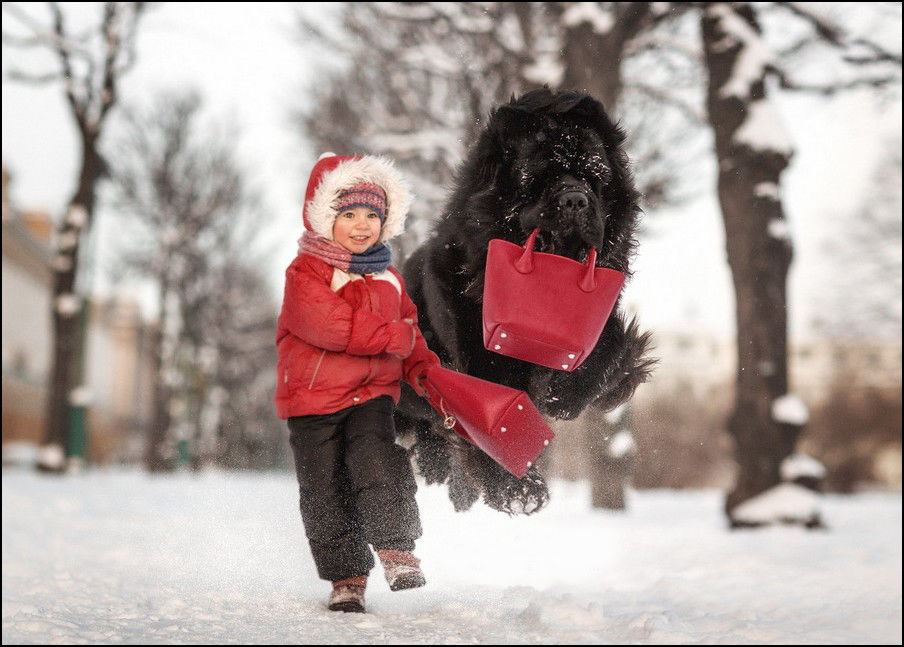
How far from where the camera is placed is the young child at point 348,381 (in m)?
3.35

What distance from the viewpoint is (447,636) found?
9.31ft

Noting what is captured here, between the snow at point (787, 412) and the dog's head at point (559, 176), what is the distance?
4.99m

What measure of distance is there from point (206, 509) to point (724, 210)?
16.6ft

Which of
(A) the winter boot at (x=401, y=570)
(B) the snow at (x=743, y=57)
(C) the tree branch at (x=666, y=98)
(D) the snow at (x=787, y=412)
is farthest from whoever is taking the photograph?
(C) the tree branch at (x=666, y=98)

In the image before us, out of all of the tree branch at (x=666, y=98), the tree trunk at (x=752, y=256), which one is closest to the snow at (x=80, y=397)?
the tree branch at (x=666, y=98)

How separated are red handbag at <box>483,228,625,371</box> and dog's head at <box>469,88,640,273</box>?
0.12m

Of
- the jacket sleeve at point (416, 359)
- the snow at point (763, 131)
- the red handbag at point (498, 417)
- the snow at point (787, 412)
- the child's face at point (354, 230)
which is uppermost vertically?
the snow at point (763, 131)

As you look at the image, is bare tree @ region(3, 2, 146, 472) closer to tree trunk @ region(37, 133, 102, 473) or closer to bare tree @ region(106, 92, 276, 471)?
tree trunk @ region(37, 133, 102, 473)

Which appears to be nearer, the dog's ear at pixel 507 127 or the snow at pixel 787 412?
the dog's ear at pixel 507 127

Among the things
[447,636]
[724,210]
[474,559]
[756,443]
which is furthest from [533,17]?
[447,636]

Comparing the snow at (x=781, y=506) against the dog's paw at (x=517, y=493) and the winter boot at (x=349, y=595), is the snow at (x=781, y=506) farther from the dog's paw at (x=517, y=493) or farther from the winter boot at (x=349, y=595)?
the winter boot at (x=349, y=595)

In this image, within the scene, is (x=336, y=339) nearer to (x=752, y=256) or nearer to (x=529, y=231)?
(x=529, y=231)

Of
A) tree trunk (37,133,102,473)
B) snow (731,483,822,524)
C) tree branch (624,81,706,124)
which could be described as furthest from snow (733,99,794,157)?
tree trunk (37,133,102,473)

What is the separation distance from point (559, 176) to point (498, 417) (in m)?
0.90
